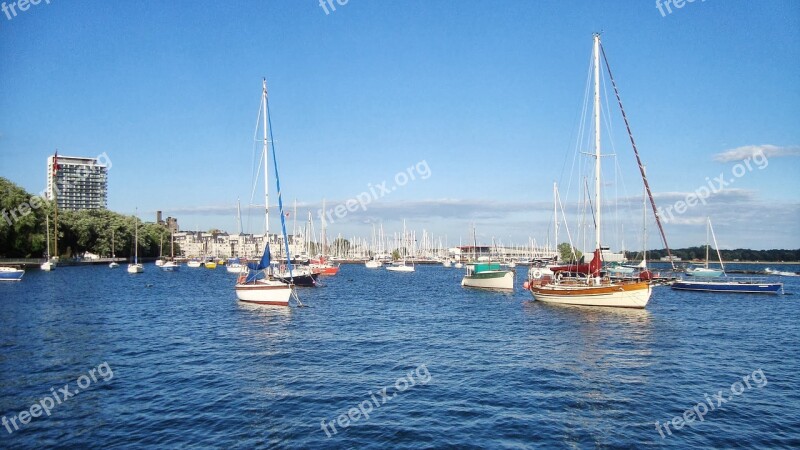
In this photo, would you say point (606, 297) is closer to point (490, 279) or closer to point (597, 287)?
point (597, 287)

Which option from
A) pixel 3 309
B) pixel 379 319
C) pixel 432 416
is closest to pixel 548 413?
pixel 432 416

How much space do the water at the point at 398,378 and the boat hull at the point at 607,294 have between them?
90.6 inches

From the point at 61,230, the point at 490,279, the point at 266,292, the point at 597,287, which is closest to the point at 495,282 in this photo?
the point at 490,279

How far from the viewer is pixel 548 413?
18531mm

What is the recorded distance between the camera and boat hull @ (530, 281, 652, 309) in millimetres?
45531

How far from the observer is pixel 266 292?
46688 mm

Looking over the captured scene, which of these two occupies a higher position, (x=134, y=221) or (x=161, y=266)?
(x=134, y=221)

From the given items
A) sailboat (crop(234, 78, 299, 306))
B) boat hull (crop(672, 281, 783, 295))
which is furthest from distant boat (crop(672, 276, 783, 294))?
sailboat (crop(234, 78, 299, 306))

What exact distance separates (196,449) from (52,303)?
44.2 m

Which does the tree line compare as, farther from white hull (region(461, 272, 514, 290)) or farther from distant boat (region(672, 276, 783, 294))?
distant boat (region(672, 276, 783, 294))

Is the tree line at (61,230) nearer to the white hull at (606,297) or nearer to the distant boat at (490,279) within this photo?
the distant boat at (490,279)

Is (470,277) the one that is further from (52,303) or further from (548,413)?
(548,413)

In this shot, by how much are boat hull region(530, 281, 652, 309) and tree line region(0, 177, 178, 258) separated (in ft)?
312

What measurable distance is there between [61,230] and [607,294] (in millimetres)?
134508
